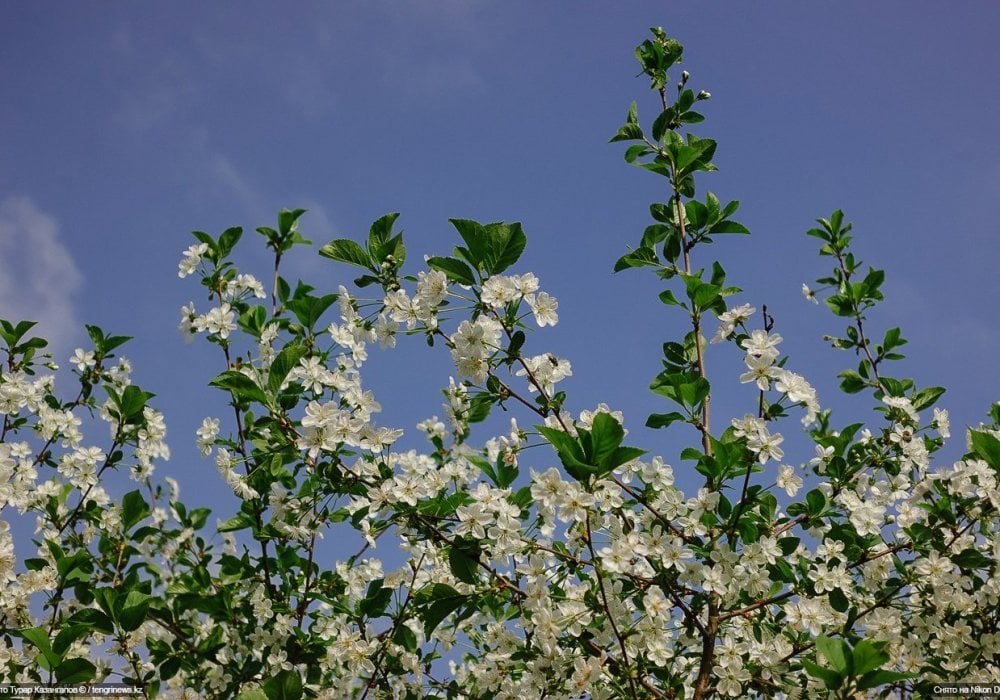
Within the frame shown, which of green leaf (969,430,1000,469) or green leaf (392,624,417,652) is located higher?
green leaf (969,430,1000,469)

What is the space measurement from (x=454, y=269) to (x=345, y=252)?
0.51 m

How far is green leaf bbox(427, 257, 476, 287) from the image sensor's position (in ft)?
8.35

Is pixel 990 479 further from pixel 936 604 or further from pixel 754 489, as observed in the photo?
pixel 754 489

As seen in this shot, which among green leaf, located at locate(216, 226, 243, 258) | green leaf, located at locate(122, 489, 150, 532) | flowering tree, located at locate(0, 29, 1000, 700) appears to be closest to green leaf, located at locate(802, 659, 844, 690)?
flowering tree, located at locate(0, 29, 1000, 700)

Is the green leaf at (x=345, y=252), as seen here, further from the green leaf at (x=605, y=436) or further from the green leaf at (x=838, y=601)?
the green leaf at (x=838, y=601)

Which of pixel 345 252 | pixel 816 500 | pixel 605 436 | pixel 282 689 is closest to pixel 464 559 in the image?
pixel 605 436

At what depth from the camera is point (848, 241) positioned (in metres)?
4.49

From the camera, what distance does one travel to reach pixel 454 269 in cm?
255

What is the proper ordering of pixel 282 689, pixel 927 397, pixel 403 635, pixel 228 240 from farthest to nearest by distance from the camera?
pixel 228 240 → pixel 927 397 → pixel 403 635 → pixel 282 689

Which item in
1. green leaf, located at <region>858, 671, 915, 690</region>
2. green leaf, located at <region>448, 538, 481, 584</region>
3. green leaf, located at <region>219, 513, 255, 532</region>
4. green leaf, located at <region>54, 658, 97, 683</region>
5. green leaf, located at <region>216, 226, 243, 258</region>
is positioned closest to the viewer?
green leaf, located at <region>858, 671, 915, 690</region>

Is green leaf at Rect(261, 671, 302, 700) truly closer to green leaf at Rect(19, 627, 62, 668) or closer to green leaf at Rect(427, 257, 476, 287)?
green leaf at Rect(19, 627, 62, 668)

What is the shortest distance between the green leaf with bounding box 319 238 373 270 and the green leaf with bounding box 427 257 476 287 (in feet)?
1.23

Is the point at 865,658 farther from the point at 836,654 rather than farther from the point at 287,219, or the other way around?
the point at 287,219

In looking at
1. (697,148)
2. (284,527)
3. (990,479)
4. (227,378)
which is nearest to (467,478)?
(284,527)
